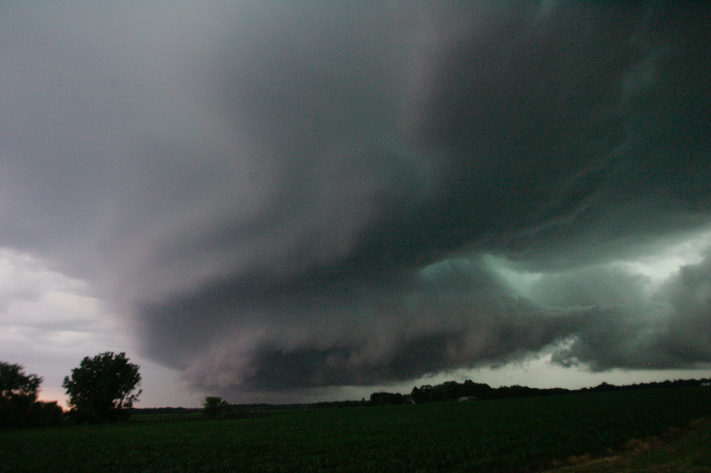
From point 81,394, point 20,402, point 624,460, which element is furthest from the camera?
point 81,394

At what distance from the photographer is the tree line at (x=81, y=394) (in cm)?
8144

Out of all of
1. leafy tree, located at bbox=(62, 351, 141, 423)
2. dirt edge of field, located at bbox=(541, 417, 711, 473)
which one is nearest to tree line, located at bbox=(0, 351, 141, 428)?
leafy tree, located at bbox=(62, 351, 141, 423)

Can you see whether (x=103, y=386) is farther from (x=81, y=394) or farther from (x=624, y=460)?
(x=624, y=460)

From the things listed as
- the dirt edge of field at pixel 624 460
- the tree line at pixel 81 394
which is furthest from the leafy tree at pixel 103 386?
the dirt edge of field at pixel 624 460

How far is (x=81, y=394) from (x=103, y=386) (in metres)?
5.88

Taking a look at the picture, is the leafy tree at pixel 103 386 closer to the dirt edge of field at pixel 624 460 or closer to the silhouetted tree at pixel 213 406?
the silhouetted tree at pixel 213 406

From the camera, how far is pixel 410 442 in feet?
101

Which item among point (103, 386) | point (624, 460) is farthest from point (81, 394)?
point (624, 460)

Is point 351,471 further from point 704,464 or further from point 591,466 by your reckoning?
point 704,464

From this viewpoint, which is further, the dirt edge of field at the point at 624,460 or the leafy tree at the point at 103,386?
the leafy tree at the point at 103,386

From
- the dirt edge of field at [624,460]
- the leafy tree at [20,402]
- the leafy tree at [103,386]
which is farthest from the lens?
the leafy tree at [103,386]

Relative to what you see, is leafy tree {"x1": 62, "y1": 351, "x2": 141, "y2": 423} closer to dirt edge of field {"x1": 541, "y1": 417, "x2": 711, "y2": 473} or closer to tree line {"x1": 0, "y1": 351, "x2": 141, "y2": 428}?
tree line {"x1": 0, "y1": 351, "x2": 141, "y2": 428}

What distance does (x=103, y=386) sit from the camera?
9881cm

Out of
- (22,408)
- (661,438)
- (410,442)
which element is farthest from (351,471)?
(22,408)
